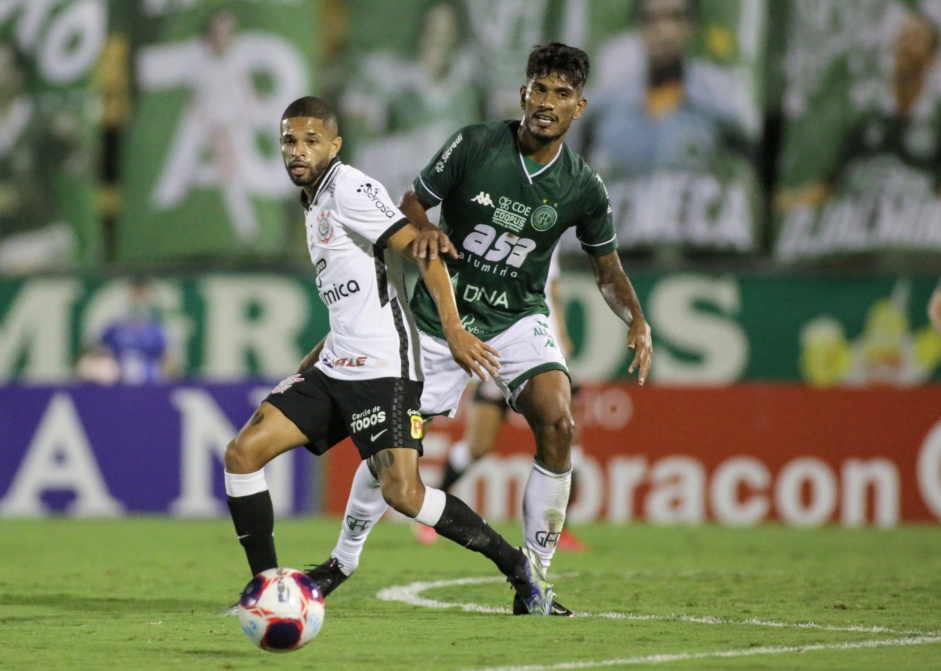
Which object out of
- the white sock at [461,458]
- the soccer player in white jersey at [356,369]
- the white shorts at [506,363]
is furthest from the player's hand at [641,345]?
the white sock at [461,458]

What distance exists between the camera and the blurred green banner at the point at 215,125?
52.7ft

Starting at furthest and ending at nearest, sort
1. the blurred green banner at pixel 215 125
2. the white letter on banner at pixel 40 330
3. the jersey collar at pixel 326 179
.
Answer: the white letter on banner at pixel 40 330 → the blurred green banner at pixel 215 125 → the jersey collar at pixel 326 179

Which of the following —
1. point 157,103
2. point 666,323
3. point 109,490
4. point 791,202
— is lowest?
point 109,490

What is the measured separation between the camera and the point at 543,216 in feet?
21.8

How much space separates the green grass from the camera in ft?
17.0

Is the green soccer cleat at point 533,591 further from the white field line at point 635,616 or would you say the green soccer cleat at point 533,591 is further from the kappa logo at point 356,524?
the kappa logo at point 356,524

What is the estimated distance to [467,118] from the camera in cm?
1591

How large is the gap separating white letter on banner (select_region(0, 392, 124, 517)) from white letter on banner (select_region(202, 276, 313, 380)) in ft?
11.0

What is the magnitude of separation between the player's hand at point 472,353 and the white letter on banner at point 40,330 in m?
11.7

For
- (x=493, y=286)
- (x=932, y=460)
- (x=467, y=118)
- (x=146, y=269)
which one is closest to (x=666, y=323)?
(x=467, y=118)

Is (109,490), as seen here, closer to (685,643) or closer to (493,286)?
(493,286)

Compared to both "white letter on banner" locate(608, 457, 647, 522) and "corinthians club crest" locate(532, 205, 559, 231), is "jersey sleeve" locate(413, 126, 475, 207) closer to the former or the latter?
"corinthians club crest" locate(532, 205, 559, 231)

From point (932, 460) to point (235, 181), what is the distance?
7916 mm

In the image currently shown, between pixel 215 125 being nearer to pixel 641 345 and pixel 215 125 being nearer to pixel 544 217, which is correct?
pixel 544 217
